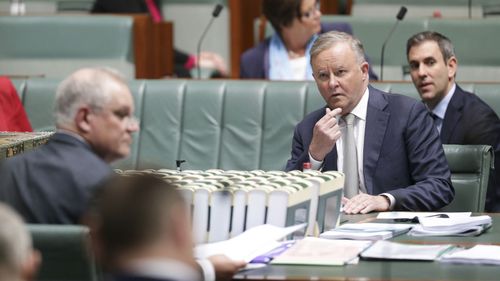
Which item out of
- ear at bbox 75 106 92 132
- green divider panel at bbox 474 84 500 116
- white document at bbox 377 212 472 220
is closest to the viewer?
ear at bbox 75 106 92 132

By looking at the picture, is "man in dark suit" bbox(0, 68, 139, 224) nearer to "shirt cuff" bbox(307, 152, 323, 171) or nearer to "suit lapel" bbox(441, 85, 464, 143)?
"shirt cuff" bbox(307, 152, 323, 171)

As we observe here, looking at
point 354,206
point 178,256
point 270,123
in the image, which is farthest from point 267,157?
point 178,256

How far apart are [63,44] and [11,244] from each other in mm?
5758

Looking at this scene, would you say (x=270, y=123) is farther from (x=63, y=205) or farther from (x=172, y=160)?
(x=63, y=205)

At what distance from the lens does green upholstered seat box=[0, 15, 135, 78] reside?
7.70 m

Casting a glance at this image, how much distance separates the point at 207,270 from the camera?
3213 millimetres

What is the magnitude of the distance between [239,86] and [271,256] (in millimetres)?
3176

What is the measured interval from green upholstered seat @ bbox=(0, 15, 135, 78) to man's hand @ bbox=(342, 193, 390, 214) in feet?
10.6

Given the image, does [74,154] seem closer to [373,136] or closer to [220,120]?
[373,136]

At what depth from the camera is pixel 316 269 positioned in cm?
344

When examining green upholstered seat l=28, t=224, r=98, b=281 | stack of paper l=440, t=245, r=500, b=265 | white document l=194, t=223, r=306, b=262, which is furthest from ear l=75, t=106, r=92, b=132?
stack of paper l=440, t=245, r=500, b=265

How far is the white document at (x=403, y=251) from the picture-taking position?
3.57 metres

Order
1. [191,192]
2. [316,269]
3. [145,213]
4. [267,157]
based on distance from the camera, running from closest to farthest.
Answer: [145,213] → [316,269] → [191,192] → [267,157]

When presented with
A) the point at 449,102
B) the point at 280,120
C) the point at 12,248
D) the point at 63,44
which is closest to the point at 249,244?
the point at 12,248
